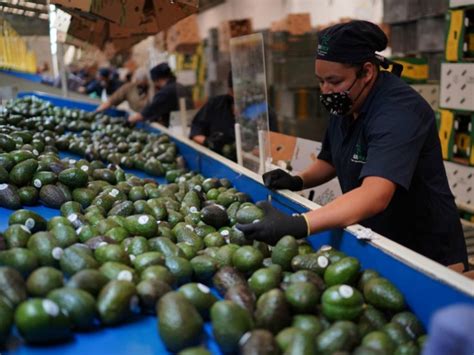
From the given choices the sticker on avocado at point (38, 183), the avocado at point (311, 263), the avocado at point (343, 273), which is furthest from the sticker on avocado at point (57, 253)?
the sticker on avocado at point (38, 183)

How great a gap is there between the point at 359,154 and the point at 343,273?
89 cm

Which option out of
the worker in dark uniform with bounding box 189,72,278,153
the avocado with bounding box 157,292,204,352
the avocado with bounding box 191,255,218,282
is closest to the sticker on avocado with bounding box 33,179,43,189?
the avocado with bounding box 191,255,218,282

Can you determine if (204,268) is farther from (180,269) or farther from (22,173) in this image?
(22,173)

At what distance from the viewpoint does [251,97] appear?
3762mm

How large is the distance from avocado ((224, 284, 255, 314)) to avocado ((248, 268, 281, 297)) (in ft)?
0.15

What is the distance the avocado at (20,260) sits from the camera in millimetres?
1851

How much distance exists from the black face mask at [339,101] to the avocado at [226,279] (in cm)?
101

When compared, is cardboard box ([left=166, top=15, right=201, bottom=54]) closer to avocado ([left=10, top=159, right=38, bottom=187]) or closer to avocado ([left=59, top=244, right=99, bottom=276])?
avocado ([left=10, top=159, right=38, bottom=187])

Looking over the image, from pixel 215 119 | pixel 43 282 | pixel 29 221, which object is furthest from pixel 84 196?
pixel 215 119

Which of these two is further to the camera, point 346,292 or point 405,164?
point 405,164

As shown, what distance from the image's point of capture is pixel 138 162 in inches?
172

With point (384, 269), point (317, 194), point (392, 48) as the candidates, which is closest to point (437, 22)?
point (392, 48)

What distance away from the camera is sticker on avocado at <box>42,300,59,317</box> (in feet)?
4.91

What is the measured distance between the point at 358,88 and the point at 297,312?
1261 millimetres
